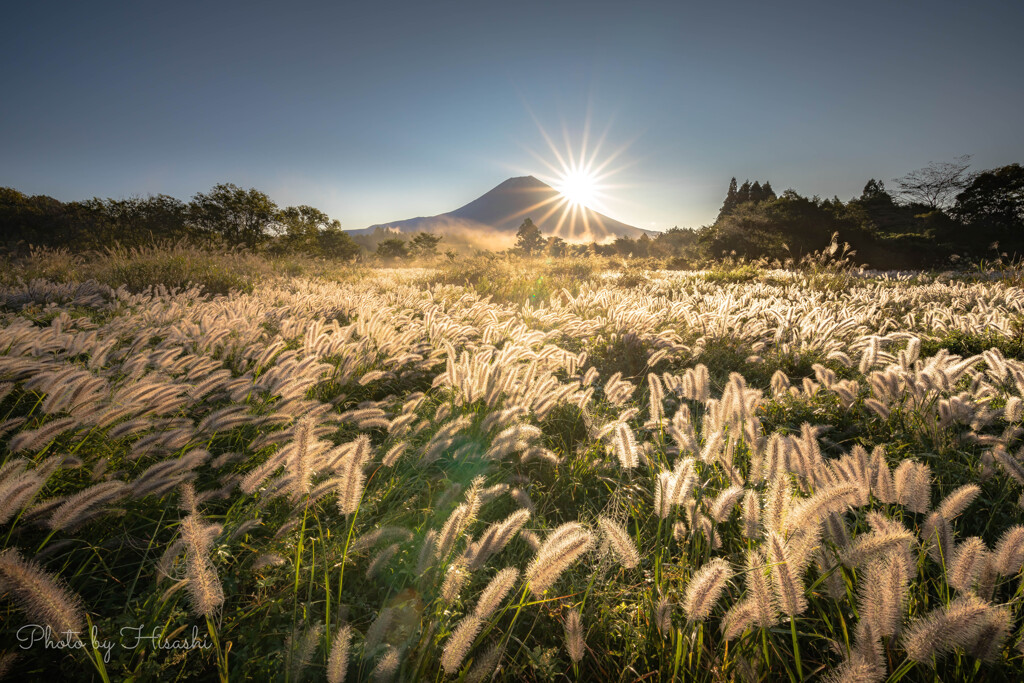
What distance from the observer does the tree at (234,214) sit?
2431 cm

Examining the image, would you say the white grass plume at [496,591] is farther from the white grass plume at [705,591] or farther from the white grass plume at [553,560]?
the white grass plume at [705,591]

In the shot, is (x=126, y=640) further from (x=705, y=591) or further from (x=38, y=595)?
(x=705, y=591)

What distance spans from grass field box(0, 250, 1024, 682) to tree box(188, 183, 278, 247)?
88.9ft

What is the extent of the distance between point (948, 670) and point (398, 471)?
6.34 ft

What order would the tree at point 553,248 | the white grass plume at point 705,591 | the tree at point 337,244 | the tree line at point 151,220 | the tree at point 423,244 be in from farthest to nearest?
the tree at point 423,244 < the tree at point 337,244 < the tree line at point 151,220 < the tree at point 553,248 < the white grass plume at point 705,591

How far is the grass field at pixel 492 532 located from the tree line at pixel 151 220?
2606 centimetres

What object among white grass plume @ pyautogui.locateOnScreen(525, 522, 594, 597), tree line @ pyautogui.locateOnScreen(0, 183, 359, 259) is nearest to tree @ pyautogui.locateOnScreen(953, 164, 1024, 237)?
white grass plume @ pyautogui.locateOnScreen(525, 522, 594, 597)

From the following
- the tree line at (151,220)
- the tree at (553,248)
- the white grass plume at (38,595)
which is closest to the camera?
the white grass plume at (38,595)

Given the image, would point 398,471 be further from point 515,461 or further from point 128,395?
point 128,395

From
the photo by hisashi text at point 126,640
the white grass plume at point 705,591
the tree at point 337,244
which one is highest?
the tree at point 337,244

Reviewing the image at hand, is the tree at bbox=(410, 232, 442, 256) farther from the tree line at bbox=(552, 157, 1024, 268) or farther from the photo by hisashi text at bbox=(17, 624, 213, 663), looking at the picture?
the photo by hisashi text at bbox=(17, 624, 213, 663)

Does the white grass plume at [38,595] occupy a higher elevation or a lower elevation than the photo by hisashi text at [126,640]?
higher

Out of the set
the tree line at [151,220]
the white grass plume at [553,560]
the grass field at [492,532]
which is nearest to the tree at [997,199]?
the grass field at [492,532]

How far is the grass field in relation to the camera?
0.90 meters
